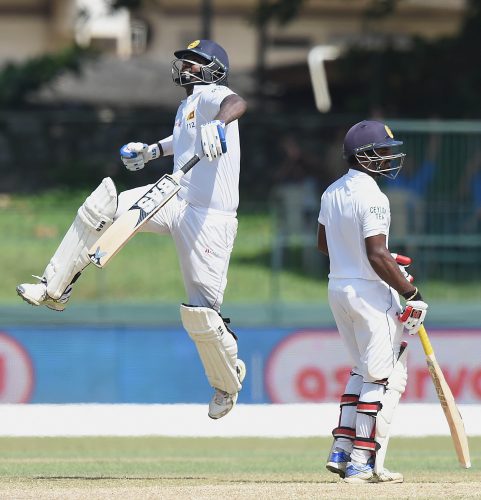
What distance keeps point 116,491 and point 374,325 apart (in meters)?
1.73

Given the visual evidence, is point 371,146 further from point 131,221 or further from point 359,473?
point 359,473

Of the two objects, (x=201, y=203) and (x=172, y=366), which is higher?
(x=201, y=203)

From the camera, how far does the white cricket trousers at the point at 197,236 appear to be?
846 cm

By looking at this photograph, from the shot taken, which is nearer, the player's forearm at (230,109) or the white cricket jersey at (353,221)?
the white cricket jersey at (353,221)

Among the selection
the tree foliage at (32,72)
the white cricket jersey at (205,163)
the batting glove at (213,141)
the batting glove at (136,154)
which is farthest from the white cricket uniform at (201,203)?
the tree foliage at (32,72)

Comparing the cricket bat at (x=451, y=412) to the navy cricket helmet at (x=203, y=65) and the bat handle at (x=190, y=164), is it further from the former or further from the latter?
the navy cricket helmet at (x=203, y=65)

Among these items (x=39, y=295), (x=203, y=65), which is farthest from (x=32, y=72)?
(x=39, y=295)

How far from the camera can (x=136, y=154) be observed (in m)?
8.85

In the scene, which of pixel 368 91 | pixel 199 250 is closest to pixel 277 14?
Answer: pixel 368 91

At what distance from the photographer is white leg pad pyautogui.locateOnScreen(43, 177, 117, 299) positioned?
8.33 metres

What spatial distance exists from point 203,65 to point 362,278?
1694mm

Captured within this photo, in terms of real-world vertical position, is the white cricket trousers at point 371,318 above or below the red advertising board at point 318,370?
below

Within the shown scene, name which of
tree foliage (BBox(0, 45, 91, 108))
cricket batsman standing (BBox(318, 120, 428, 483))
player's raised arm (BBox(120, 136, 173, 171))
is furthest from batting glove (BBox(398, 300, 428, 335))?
tree foliage (BBox(0, 45, 91, 108))

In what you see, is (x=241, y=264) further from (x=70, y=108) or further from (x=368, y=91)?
(x=70, y=108)
